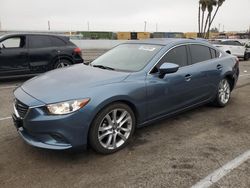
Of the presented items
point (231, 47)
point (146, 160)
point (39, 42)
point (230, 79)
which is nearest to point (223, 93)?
point (230, 79)

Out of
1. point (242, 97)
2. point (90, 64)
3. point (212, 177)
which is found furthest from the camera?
point (242, 97)

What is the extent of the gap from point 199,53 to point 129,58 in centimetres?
153

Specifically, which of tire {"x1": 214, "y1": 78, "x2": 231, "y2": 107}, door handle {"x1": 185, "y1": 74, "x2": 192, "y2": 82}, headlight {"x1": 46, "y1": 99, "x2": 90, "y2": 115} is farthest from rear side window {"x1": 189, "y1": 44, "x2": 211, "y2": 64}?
headlight {"x1": 46, "y1": 99, "x2": 90, "y2": 115}

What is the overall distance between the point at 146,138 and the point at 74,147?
4.39ft

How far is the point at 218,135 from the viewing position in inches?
174

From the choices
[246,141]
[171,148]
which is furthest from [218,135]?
[171,148]

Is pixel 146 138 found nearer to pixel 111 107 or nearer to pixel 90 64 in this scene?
pixel 111 107

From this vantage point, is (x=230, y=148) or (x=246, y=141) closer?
(x=230, y=148)

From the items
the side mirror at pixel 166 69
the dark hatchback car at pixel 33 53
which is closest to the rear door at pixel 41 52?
the dark hatchback car at pixel 33 53

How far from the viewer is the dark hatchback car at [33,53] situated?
28.2ft

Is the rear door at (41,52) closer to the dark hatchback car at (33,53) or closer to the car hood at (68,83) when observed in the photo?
the dark hatchback car at (33,53)

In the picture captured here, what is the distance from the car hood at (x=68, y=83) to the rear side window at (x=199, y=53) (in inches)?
66.7

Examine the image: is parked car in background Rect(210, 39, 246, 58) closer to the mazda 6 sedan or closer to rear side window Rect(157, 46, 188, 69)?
the mazda 6 sedan

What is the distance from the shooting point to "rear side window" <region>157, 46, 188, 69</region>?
178 inches
